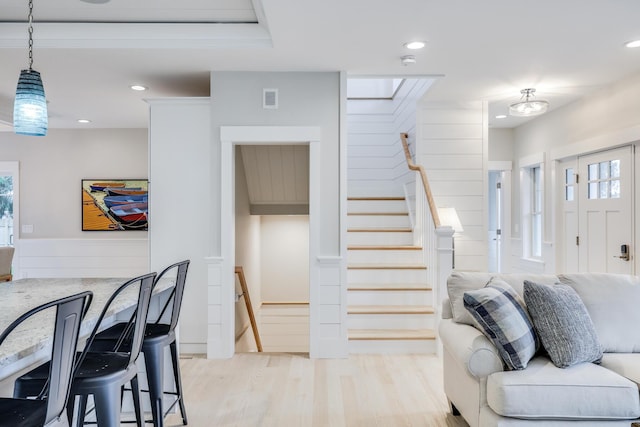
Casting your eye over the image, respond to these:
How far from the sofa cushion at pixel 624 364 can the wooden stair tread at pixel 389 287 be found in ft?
7.04

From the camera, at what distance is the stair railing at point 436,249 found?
4168 millimetres

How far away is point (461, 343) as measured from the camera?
2455mm

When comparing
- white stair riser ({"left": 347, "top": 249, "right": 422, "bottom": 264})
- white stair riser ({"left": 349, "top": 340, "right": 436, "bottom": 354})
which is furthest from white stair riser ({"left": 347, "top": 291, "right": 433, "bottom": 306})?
white stair riser ({"left": 347, "top": 249, "right": 422, "bottom": 264})

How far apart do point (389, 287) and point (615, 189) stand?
2.46 metres

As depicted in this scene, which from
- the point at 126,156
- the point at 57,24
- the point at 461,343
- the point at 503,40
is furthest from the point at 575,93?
the point at 126,156

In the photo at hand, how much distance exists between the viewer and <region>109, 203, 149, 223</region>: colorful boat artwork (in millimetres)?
6961

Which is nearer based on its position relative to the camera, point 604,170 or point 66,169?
point 604,170

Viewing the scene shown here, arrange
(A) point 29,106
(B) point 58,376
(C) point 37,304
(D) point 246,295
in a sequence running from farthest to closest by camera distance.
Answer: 1. (D) point 246,295
2. (A) point 29,106
3. (C) point 37,304
4. (B) point 58,376

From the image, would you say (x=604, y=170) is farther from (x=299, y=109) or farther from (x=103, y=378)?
(x=103, y=378)

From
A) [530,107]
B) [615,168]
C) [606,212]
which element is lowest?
[606,212]

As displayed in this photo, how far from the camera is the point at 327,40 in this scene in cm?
342

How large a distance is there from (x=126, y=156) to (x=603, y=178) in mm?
6293

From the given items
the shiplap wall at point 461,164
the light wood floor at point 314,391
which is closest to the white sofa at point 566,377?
the light wood floor at point 314,391

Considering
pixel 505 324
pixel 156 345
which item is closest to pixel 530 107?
pixel 505 324
